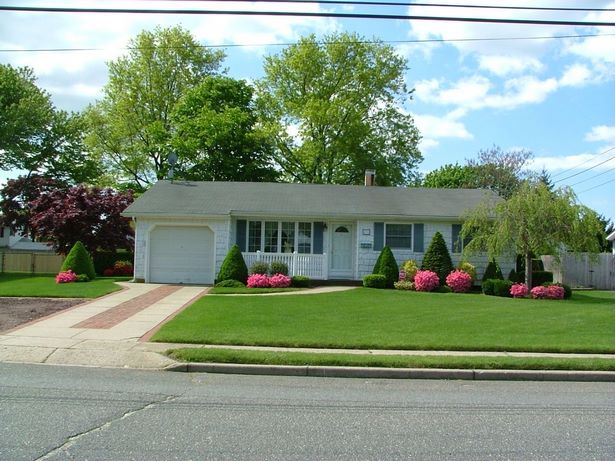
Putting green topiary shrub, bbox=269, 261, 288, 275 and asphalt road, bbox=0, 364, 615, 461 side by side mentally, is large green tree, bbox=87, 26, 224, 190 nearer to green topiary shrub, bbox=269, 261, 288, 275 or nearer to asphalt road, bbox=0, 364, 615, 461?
green topiary shrub, bbox=269, 261, 288, 275

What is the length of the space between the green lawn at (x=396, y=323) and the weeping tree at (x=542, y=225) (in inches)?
80.7

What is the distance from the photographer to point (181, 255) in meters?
23.0

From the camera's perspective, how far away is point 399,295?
62.2 feet

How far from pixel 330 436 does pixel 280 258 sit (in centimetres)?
1700

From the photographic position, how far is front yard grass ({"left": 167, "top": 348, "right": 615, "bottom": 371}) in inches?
352

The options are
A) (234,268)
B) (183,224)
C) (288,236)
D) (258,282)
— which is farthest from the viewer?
(288,236)

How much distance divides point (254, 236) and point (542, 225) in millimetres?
11156

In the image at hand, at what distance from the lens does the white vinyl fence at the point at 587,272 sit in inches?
1001

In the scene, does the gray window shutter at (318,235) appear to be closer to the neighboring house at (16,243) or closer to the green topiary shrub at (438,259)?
the green topiary shrub at (438,259)

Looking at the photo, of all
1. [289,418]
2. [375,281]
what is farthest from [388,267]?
[289,418]

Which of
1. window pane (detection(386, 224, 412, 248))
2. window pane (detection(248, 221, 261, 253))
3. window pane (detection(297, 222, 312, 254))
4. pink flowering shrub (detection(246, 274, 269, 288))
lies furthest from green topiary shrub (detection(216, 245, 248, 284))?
window pane (detection(386, 224, 412, 248))

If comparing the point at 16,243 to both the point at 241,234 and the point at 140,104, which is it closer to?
the point at 140,104

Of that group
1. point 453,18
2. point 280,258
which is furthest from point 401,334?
point 280,258

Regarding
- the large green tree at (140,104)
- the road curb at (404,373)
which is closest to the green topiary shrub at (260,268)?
the road curb at (404,373)
